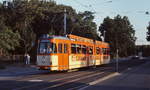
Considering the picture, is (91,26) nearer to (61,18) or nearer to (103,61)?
(61,18)

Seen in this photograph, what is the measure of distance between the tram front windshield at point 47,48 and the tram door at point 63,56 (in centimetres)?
66

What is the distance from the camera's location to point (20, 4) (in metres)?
47.1

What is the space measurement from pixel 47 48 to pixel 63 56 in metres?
1.66

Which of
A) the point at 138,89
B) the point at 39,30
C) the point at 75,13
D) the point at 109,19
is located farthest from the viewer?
the point at 109,19

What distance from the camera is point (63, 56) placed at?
1025 inches

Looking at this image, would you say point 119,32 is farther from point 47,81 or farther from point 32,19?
point 47,81

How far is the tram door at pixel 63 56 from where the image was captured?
A: 84.3 feet

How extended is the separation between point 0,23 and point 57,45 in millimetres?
16810

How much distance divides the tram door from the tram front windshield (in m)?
0.66

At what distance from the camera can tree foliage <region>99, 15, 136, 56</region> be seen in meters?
87.6

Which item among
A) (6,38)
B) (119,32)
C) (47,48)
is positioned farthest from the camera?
(119,32)

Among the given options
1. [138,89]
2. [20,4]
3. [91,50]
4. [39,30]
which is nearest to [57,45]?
[91,50]

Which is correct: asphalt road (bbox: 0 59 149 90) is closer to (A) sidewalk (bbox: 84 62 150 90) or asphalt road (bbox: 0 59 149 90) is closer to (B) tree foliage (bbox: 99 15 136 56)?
(A) sidewalk (bbox: 84 62 150 90)

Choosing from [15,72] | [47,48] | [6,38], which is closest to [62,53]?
[47,48]
